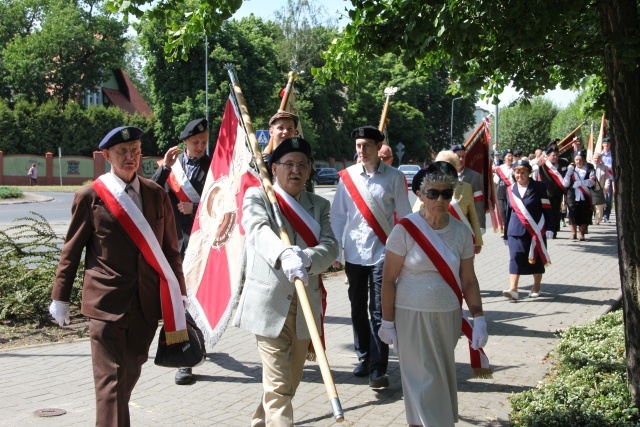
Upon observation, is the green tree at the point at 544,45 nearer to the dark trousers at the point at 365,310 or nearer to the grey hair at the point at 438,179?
the grey hair at the point at 438,179

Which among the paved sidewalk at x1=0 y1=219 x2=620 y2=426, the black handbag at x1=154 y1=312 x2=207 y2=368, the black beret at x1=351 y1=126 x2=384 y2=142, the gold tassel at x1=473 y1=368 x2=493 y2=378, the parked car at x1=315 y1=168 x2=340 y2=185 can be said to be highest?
the parked car at x1=315 y1=168 x2=340 y2=185

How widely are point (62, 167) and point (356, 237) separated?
171 ft

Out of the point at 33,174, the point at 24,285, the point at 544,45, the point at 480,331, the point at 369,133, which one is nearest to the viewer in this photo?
Answer: the point at 480,331

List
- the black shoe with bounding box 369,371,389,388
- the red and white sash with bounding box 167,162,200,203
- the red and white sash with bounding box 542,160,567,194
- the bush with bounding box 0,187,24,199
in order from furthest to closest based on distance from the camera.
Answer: the bush with bounding box 0,187,24,199 → the red and white sash with bounding box 542,160,567,194 → the red and white sash with bounding box 167,162,200,203 → the black shoe with bounding box 369,371,389,388

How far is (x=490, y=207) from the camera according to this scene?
10.4 meters

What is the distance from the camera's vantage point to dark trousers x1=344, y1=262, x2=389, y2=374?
6.10 meters

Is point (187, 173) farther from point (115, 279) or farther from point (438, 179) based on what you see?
point (438, 179)

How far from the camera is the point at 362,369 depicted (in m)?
6.44

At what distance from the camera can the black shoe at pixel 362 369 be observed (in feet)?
21.1

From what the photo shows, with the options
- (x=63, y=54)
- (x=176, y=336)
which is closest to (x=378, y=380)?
(x=176, y=336)

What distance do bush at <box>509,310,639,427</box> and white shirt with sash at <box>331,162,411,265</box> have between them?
164cm

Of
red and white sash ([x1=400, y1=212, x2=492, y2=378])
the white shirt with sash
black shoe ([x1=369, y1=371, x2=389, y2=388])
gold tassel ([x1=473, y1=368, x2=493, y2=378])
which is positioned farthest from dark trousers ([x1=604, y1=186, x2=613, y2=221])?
red and white sash ([x1=400, y1=212, x2=492, y2=378])

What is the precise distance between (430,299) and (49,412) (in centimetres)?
290

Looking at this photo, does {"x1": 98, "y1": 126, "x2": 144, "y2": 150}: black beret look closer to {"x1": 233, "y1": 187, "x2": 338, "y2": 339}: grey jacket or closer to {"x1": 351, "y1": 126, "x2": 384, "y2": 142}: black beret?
{"x1": 233, "y1": 187, "x2": 338, "y2": 339}: grey jacket
